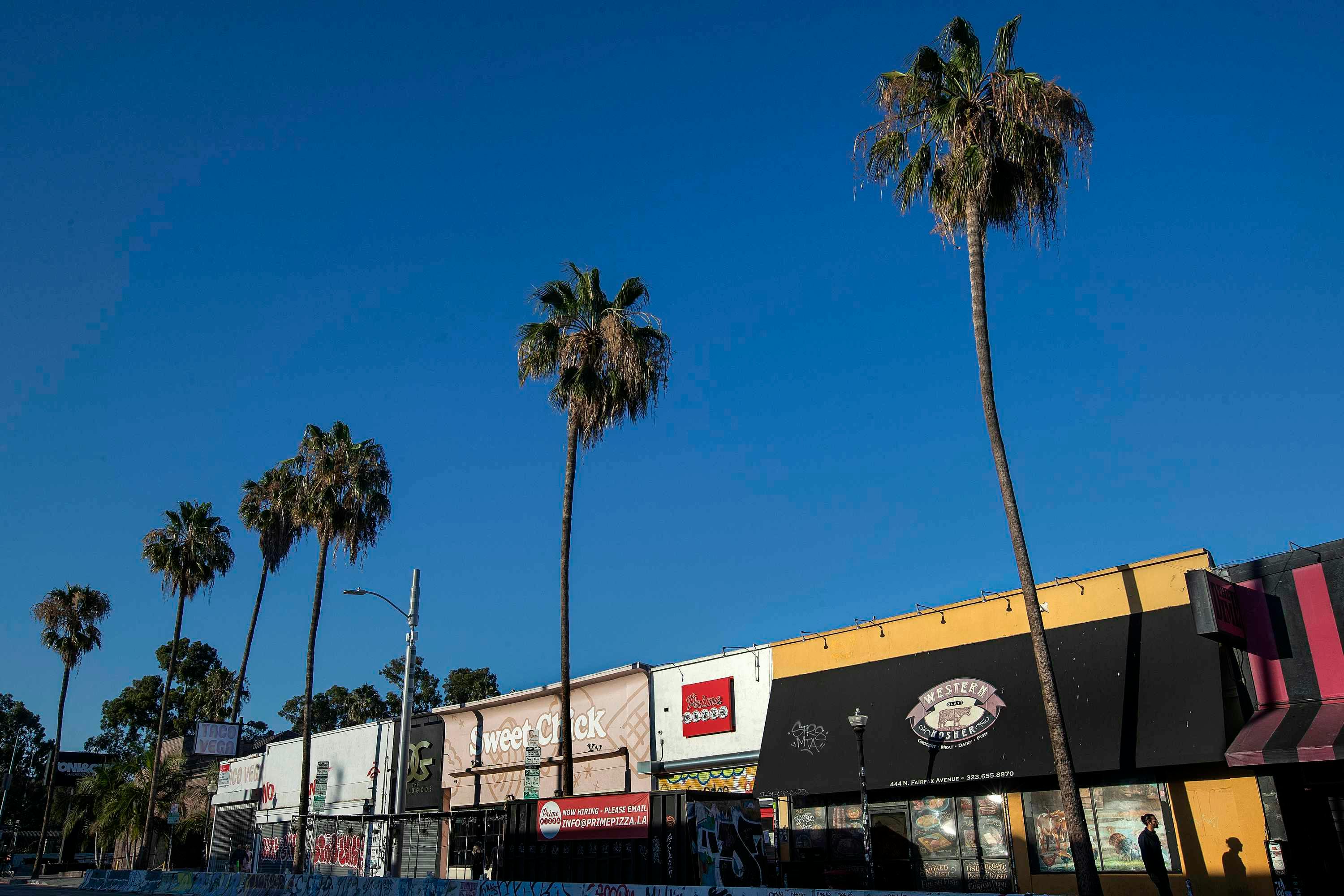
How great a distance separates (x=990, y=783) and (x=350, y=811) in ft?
91.0

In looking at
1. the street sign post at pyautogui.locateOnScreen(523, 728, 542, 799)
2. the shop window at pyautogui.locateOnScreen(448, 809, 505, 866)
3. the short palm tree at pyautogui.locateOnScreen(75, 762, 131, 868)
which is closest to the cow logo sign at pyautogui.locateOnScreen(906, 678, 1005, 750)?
the street sign post at pyautogui.locateOnScreen(523, 728, 542, 799)

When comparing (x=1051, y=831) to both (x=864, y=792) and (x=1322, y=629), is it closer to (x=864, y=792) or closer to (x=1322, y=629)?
(x=864, y=792)

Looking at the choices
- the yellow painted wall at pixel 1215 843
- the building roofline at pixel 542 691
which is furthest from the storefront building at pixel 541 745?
the yellow painted wall at pixel 1215 843

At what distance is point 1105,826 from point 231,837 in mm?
41374

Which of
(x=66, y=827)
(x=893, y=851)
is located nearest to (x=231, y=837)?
(x=66, y=827)

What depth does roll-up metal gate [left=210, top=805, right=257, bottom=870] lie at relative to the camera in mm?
44000

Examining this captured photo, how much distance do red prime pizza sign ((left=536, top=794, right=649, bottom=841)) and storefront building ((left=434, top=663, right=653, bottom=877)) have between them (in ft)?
9.85

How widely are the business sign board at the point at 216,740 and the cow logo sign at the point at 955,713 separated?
135 ft

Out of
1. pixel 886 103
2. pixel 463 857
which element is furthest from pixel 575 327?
pixel 463 857

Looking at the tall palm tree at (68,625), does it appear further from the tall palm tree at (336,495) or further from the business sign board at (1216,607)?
the business sign board at (1216,607)

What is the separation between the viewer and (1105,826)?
18.6 meters

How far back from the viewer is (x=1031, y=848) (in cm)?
1941

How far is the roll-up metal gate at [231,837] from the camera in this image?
44.0 meters

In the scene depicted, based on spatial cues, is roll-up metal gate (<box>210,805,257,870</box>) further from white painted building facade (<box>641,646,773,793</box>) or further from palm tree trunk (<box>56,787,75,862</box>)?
white painted building facade (<box>641,646,773,793</box>)
